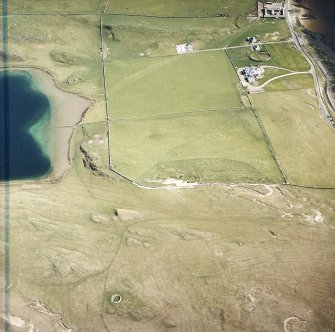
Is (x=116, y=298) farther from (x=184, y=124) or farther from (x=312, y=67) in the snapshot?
(x=312, y=67)

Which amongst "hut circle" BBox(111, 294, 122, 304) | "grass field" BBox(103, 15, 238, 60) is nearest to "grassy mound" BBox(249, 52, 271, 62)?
"grass field" BBox(103, 15, 238, 60)

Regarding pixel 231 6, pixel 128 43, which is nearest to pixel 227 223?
pixel 128 43

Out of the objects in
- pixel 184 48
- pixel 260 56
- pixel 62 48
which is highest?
pixel 260 56

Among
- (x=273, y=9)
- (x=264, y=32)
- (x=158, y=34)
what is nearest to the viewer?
(x=264, y=32)

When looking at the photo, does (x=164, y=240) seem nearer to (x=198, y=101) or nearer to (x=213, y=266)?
(x=213, y=266)

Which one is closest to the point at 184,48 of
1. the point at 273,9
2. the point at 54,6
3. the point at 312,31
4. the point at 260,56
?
the point at 260,56

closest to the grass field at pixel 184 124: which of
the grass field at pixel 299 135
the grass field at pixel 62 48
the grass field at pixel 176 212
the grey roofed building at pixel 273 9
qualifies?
the grass field at pixel 176 212

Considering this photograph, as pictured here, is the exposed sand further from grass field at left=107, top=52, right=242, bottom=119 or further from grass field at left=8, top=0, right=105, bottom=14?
grass field at left=8, top=0, right=105, bottom=14
